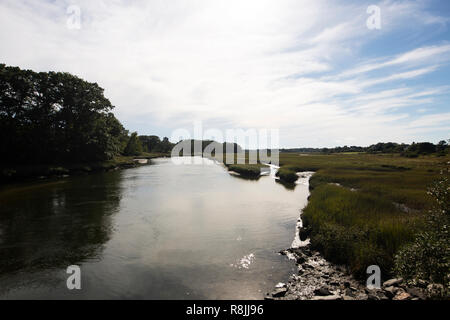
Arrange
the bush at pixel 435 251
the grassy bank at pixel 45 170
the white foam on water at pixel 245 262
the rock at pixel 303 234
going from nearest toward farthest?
the bush at pixel 435 251
the white foam on water at pixel 245 262
the rock at pixel 303 234
the grassy bank at pixel 45 170

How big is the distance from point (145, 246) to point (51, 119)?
180 feet

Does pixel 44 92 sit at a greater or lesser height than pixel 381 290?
greater

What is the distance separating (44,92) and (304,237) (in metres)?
62.1

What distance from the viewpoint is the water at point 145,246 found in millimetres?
11297

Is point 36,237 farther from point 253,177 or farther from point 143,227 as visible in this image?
point 253,177

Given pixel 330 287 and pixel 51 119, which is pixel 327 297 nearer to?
pixel 330 287

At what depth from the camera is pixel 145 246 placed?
16.2 meters

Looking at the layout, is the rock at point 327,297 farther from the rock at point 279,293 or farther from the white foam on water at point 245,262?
the white foam on water at point 245,262

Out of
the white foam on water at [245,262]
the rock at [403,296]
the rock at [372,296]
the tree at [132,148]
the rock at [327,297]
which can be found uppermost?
the tree at [132,148]

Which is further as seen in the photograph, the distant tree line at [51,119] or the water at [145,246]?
the distant tree line at [51,119]

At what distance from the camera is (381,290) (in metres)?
9.70

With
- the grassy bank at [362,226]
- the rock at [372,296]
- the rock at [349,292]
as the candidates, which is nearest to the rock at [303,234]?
the grassy bank at [362,226]

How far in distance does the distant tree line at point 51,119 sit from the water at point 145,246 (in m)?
27.1

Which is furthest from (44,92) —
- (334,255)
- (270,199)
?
(334,255)
